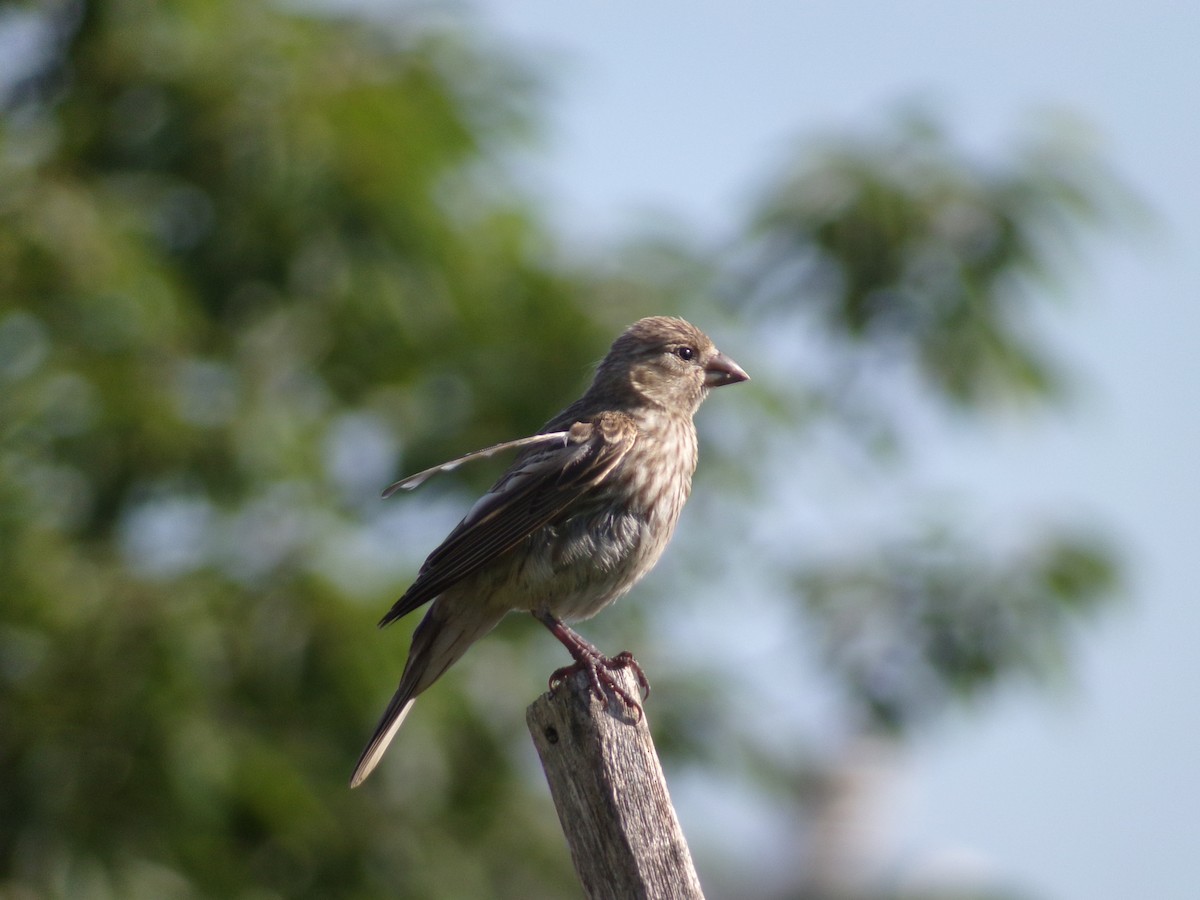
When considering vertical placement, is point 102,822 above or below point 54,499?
below

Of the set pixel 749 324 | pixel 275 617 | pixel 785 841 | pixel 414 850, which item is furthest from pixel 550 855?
pixel 785 841

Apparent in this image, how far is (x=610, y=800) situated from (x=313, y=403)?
165 inches

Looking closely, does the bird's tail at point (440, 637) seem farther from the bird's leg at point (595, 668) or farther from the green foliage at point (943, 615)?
the green foliage at point (943, 615)

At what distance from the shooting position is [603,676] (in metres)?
3.81

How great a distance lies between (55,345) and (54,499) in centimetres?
65

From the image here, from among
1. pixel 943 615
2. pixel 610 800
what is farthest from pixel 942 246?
pixel 610 800

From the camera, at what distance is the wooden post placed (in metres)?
3.26

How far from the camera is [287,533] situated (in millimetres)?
6676

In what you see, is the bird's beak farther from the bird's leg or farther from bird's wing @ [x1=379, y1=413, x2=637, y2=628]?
the bird's leg

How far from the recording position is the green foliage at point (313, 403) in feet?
20.2

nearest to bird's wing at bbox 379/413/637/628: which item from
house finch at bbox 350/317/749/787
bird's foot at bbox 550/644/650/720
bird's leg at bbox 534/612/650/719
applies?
house finch at bbox 350/317/749/787

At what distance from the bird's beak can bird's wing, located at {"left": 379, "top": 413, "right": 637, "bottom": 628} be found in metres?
0.74

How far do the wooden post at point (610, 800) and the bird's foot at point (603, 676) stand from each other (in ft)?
0.35

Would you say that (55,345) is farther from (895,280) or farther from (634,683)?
(895,280)
